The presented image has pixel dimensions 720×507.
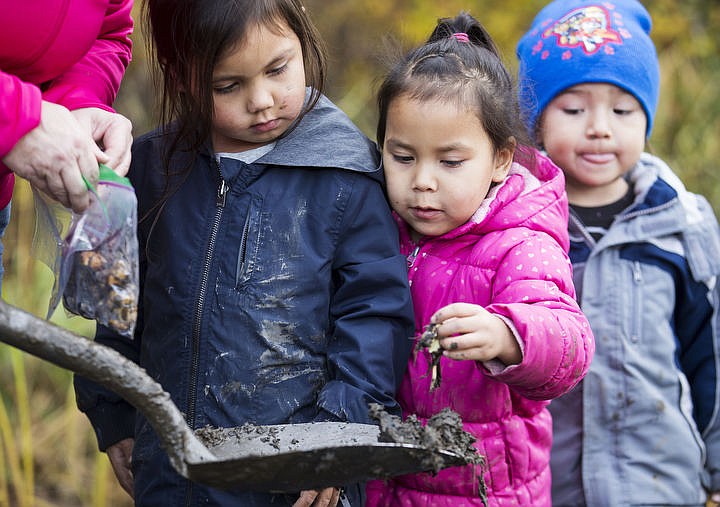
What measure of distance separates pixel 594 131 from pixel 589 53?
23 cm

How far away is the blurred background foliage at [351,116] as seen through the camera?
374 centimetres

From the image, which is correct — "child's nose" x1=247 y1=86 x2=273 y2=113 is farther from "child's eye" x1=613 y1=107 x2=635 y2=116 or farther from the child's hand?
"child's eye" x1=613 y1=107 x2=635 y2=116

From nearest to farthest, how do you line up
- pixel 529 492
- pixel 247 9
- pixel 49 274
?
pixel 247 9 → pixel 529 492 → pixel 49 274

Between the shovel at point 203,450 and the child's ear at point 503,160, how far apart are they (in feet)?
2.47

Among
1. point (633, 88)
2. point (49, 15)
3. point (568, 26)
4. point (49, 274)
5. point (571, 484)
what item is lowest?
point (571, 484)

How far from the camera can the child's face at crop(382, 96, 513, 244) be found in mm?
2080

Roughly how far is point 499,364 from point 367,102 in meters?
3.79

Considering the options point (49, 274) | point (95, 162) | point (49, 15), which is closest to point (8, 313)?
point (95, 162)

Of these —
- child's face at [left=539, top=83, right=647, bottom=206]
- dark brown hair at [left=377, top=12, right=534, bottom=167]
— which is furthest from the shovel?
child's face at [left=539, top=83, right=647, bottom=206]

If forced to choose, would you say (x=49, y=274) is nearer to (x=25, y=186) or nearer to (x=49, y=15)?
(x=25, y=186)

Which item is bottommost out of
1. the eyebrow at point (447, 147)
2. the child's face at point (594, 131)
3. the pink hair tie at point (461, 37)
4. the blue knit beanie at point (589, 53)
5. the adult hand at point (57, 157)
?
the adult hand at point (57, 157)

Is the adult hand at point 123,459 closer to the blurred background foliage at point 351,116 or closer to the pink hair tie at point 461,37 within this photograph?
the blurred background foliage at point 351,116

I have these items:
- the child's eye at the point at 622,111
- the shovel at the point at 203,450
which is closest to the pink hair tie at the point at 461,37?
the child's eye at the point at 622,111

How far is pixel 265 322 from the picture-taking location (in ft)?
6.74
